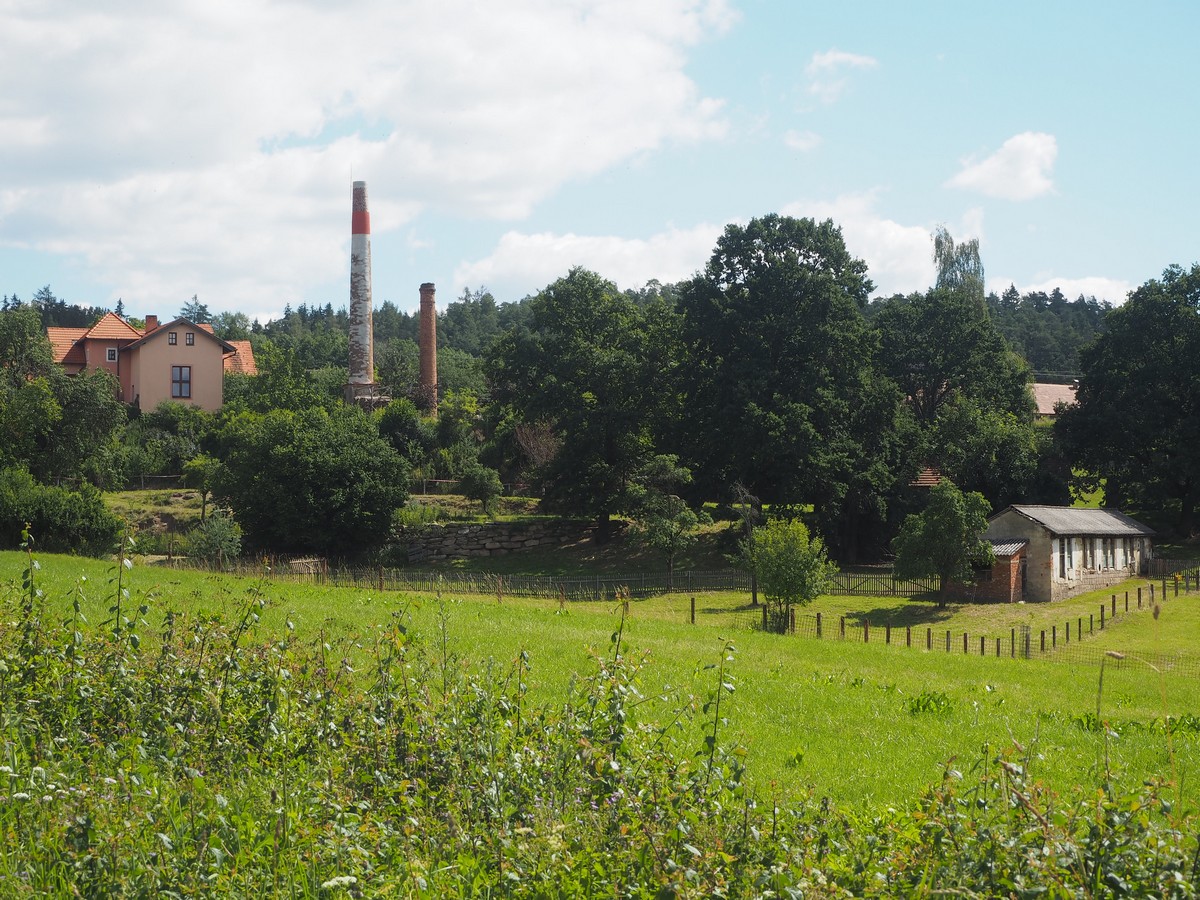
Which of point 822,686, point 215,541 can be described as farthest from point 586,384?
point 822,686

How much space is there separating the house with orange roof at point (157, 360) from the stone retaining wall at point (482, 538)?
91.8 feet

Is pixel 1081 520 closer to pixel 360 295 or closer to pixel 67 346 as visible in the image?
pixel 360 295

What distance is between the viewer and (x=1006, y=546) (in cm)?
4088

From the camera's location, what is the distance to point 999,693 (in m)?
16.0

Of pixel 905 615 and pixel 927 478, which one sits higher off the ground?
pixel 927 478

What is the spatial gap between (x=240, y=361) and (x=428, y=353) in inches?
694

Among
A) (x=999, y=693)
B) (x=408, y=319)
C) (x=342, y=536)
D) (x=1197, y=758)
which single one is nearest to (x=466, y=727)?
(x=1197, y=758)

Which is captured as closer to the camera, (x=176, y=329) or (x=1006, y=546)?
(x=1006, y=546)

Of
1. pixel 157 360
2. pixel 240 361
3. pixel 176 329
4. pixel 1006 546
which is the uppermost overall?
pixel 176 329

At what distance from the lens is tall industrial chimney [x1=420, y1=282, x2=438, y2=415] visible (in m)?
68.3

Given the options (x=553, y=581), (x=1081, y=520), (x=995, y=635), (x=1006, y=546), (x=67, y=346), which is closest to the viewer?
(x=995, y=635)

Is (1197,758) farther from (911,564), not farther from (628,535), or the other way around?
(628,535)

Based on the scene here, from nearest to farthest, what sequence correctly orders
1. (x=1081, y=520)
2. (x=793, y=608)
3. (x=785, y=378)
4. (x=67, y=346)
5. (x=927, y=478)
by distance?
(x=793, y=608) < (x=1081, y=520) < (x=785, y=378) < (x=927, y=478) < (x=67, y=346)

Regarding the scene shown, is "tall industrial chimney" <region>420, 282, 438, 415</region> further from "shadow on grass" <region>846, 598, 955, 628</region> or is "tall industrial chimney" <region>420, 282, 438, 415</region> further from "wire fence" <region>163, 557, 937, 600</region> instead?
"shadow on grass" <region>846, 598, 955, 628</region>
